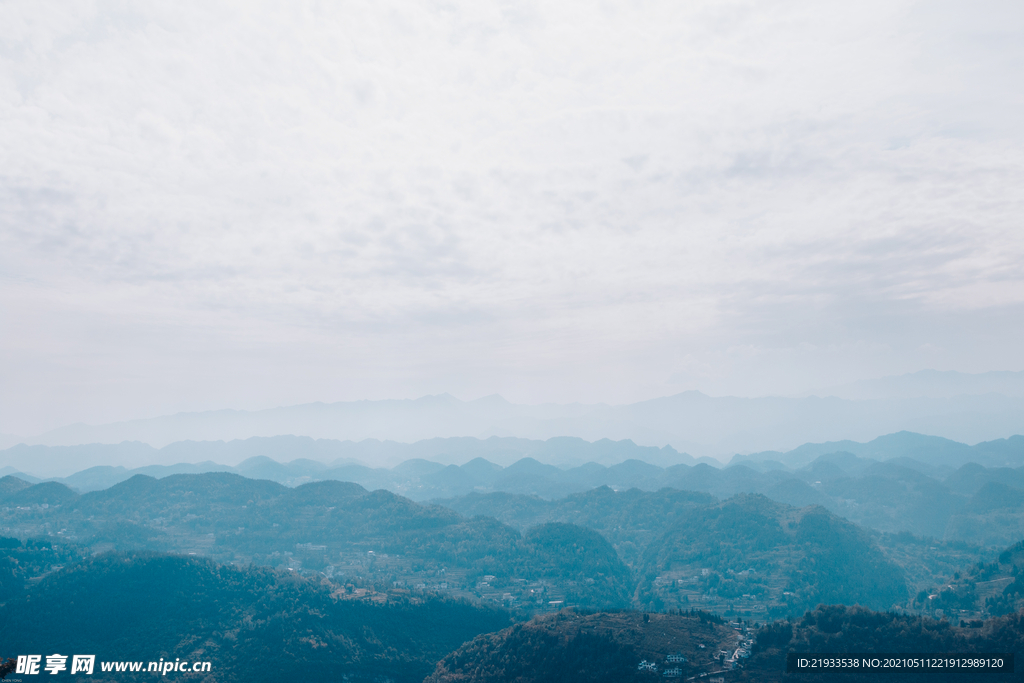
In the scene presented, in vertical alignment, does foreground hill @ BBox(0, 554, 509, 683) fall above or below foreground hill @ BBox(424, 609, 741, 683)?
below

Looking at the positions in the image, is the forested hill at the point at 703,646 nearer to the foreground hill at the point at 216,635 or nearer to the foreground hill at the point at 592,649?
the foreground hill at the point at 592,649

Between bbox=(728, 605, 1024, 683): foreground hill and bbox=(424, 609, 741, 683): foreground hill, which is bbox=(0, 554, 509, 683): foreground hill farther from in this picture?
bbox=(728, 605, 1024, 683): foreground hill

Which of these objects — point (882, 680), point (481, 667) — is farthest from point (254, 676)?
point (882, 680)

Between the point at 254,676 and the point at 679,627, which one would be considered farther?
the point at 254,676

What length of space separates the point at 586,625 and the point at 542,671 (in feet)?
64.8

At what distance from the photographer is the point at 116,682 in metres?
149

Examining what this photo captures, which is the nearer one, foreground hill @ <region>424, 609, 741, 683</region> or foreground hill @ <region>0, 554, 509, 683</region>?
foreground hill @ <region>424, 609, 741, 683</region>

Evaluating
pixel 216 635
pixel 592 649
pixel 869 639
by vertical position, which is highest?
pixel 869 639

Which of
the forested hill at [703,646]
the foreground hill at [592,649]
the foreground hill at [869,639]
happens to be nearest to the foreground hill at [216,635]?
the foreground hill at [592,649]

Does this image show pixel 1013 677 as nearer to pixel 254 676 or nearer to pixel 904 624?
pixel 904 624

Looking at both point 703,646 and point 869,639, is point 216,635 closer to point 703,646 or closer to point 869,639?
point 703,646

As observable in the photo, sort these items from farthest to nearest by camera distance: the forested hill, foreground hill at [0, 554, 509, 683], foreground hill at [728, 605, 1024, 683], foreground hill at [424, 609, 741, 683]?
1. foreground hill at [0, 554, 509, 683]
2. foreground hill at [424, 609, 741, 683]
3. the forested hill
4. foreground hill at [728, 605, 1024, 683]

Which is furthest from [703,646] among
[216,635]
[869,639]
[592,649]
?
[216,635]

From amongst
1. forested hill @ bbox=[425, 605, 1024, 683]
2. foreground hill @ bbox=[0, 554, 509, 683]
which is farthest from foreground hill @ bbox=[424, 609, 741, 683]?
foreground hill @ bbox=[0, 554, 509, 683]
